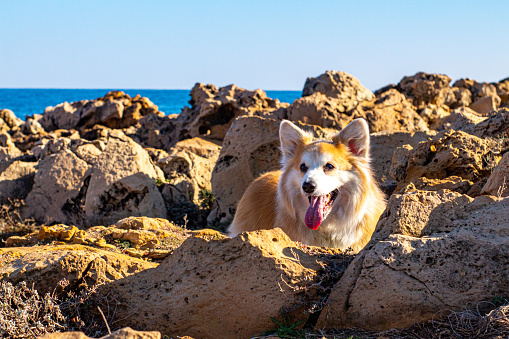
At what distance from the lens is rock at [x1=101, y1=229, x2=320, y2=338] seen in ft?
12.1

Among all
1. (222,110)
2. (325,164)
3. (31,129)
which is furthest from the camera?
(31,129)

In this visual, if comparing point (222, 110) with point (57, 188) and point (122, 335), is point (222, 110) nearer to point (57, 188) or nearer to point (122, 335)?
point (57, 188)

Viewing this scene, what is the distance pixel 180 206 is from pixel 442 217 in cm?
707

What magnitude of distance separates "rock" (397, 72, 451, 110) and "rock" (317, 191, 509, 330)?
15719 millimetres

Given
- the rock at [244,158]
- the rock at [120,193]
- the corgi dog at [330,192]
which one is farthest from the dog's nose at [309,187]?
the rock at [120,193]

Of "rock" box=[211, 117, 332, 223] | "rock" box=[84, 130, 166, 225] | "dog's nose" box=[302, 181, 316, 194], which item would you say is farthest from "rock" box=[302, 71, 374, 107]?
"dog's nose" box=[302, 181, 316, 194]

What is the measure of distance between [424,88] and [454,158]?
13497 millimetres

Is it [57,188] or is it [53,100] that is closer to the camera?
[57,188]

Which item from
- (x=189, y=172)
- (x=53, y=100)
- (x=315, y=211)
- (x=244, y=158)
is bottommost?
(x=53, y=100)

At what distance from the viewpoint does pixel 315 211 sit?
19.1ft

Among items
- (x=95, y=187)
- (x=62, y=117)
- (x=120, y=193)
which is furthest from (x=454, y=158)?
(x=62, y=117)

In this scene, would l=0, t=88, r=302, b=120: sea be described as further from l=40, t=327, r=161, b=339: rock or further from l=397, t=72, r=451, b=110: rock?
l=40, t=327, r=161, b=339: rock

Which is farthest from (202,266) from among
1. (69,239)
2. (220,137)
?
(220,137)

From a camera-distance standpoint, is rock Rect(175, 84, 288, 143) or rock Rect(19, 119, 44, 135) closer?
rock Rect(175, 84, 288, 143)
